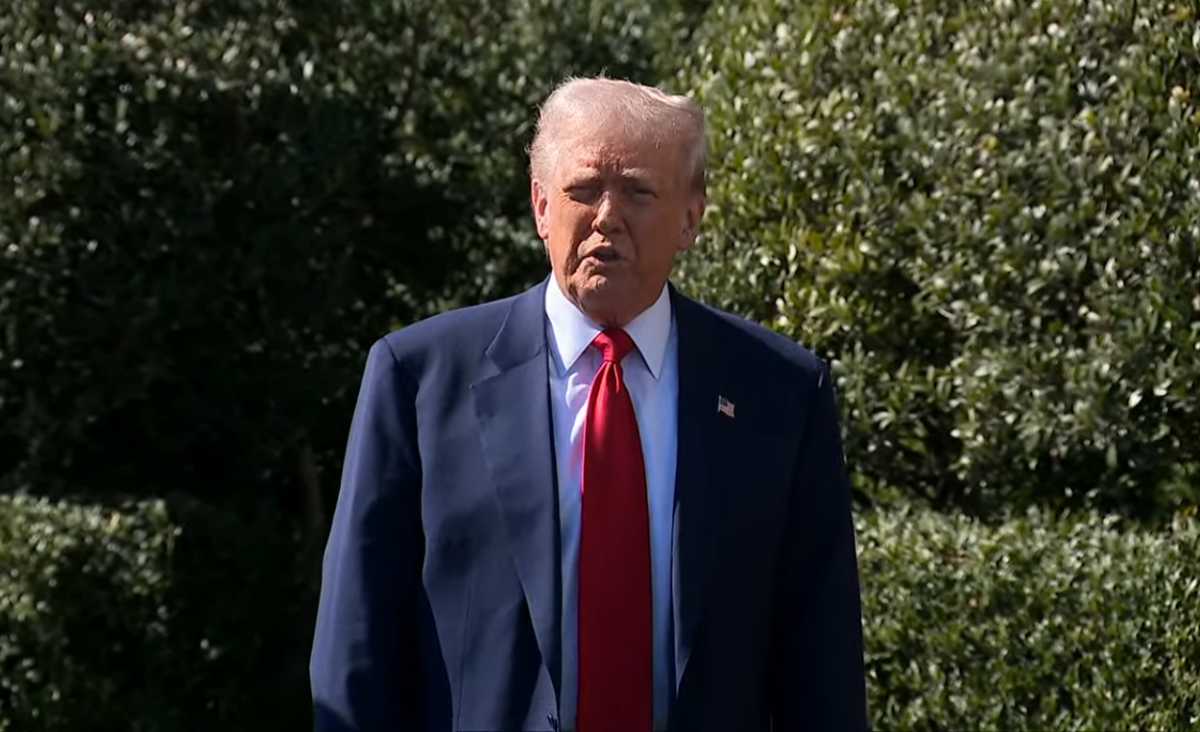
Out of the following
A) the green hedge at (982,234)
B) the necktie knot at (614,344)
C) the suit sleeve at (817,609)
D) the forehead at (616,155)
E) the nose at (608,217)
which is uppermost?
the green hedge at (982,234)

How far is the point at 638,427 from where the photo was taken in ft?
9.89

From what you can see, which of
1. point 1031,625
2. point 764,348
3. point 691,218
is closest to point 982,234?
point 1031,625

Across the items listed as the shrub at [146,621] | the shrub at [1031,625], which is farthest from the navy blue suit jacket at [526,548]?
the shrub at [146,621]

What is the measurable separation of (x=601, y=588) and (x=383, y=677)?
38cm

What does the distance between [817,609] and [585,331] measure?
592mm

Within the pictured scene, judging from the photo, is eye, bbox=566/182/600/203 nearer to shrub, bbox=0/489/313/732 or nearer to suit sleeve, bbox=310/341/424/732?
suit sleeve, bbox=310/341/424/732

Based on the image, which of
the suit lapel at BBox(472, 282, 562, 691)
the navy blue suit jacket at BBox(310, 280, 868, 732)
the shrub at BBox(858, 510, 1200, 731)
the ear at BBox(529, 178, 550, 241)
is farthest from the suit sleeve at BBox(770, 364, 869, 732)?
the shrub at BBox(858, 510, 1200, 731)

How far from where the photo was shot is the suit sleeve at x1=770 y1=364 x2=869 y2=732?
3068 mm

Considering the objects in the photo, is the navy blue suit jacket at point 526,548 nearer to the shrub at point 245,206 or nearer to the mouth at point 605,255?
the mouth at point 605,255

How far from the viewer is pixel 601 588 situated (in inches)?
114

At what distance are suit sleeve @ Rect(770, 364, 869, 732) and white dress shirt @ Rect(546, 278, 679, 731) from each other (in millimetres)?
240

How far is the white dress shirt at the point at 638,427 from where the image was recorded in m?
2.91

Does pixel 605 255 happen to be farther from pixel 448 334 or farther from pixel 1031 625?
pixel 1031 625

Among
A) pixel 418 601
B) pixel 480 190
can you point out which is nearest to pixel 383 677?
pixel 418 601
